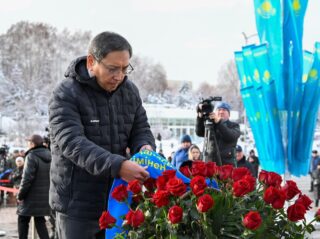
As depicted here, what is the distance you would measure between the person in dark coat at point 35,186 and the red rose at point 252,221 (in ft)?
19.0

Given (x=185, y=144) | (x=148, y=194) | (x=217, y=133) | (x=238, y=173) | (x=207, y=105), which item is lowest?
(x=185, y=144)

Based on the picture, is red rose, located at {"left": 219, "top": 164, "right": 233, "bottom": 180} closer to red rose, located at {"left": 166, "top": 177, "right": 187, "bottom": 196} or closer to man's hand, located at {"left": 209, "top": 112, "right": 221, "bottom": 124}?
red rose, located at {"left": 166, "top": 177, "right": 187, "bottom": 196}

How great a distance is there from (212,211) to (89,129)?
934 millimetres

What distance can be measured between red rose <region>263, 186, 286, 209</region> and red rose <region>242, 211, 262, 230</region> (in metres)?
0.16

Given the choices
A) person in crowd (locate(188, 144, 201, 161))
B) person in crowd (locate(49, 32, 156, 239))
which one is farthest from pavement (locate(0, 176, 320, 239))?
person in crowd (locate(49, 32, 156, 239))

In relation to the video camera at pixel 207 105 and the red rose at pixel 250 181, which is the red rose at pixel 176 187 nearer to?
the red rose at pixel 250 181

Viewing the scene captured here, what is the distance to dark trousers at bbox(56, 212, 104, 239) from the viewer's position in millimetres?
3029

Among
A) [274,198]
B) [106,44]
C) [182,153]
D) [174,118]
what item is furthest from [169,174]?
[174,118]

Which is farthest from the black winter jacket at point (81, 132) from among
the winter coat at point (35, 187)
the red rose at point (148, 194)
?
the winter coat at point (35, 187)

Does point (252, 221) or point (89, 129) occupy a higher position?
point (89, 129)

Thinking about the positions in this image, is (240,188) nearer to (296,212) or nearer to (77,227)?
(296,212)

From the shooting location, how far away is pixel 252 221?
2191 mm

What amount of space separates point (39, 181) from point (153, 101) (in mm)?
65523

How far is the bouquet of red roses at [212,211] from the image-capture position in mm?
2293
